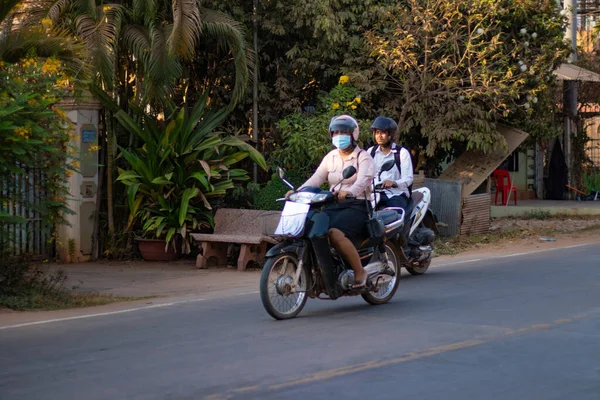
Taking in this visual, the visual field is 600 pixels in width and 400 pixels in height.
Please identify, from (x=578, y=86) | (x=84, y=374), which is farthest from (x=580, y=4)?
(x=84, y=374)

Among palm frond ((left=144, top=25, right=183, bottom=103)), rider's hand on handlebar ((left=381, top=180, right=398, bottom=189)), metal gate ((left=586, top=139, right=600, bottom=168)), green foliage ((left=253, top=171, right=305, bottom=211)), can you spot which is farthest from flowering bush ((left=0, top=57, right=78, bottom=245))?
metal gate ((left=586, top=139, right=600, bottom=168))

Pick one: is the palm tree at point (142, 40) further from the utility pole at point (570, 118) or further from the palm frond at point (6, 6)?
the utility pole at point (570, 118)

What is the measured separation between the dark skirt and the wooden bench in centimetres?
399

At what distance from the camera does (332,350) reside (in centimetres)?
787

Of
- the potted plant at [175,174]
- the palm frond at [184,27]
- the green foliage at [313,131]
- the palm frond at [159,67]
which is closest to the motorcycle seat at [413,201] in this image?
the potted plant at [175,174]

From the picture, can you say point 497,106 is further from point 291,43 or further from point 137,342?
point 137,342

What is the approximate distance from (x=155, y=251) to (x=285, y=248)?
6540mm

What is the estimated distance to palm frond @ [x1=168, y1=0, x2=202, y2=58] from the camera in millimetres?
14148

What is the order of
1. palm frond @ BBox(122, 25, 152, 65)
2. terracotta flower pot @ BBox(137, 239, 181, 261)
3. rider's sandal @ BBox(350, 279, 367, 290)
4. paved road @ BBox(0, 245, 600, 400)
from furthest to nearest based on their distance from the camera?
terracotta flower pot @ BBox(137, 239, 181, 261) → palm frond @ BBox(122, 25, 152, 65) → rider's sandal @ BBox(350, 279, 367, 290) → paved road @ BBox(0, 245, 600, 400)

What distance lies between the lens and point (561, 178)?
1083 inches

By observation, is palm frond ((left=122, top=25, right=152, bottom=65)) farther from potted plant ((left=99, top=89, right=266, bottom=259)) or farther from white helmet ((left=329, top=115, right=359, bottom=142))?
white helmet ((left=329, top=115, right=359, bottom=142))

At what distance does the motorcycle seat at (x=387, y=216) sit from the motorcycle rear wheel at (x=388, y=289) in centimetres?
34

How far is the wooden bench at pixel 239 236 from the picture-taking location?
14.2m

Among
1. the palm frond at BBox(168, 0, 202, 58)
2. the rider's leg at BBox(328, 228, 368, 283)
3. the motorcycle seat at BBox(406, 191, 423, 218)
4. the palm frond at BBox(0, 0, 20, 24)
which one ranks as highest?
the palm frond at BBox(168, 0, 202, 58)
